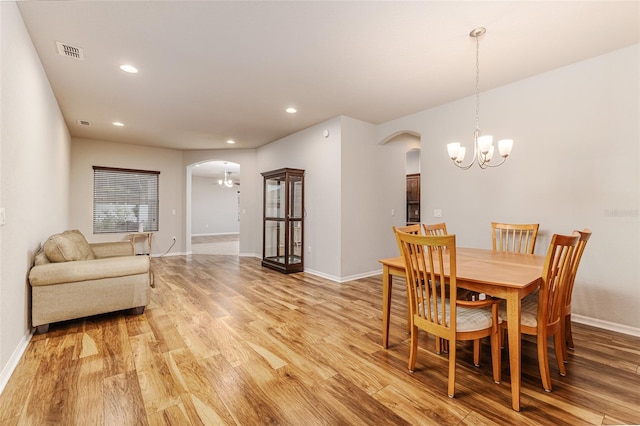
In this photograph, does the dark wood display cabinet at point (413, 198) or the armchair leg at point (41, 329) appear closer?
the armchair leg at point (41, 329)

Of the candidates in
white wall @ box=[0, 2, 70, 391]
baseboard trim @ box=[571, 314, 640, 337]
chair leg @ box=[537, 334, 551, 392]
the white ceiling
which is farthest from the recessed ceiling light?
baseboard trim @ box=[571, 314, 640, 337]

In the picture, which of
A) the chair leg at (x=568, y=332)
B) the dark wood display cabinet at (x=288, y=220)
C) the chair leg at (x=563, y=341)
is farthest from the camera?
the dark wood display cabinet at (x=288, y=220)

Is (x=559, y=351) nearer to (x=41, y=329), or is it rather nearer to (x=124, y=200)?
(x=41, y=329)

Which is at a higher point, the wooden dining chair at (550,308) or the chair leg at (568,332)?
the wooden dining chair at (550,308)

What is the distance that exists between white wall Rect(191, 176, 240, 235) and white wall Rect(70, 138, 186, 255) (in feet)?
16.4

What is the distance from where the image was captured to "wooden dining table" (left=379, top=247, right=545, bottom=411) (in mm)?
1630

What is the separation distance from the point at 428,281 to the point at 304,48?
2323mm

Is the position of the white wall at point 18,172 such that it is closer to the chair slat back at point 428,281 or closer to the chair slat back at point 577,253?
the chair slat back at point 428,281

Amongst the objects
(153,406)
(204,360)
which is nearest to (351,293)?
(204,360)

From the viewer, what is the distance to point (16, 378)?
6.22 ft

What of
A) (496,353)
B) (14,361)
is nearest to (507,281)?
(496,353)

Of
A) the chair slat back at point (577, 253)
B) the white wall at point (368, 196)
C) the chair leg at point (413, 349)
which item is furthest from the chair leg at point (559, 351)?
the white wall at point (368, 196)

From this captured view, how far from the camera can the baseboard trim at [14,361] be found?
1821 millimetres

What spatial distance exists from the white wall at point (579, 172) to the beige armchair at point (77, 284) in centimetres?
412
